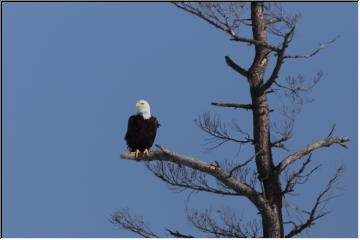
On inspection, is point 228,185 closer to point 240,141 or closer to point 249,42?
point 240,141

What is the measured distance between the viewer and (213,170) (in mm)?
5789

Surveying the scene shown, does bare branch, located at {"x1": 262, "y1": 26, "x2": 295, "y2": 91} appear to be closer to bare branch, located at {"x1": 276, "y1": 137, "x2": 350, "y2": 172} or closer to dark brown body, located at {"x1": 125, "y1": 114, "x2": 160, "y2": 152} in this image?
bare branch, located at {"x1": 276, "y1": 137, "x2": 350, "y2": 172}

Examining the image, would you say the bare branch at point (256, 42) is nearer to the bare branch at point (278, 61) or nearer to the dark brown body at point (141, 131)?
the bare branch at point (278, 61)

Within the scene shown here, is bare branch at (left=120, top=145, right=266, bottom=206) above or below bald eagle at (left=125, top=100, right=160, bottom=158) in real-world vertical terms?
below

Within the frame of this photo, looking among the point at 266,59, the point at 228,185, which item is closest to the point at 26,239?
the point at 228,185

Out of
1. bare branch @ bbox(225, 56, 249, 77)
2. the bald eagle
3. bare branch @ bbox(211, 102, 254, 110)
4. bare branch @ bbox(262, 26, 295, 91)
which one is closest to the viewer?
bare branch @ bbox(262, 26, 295, 91)

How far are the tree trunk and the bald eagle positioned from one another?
4.34 ft

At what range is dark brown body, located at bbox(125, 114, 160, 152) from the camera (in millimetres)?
6770

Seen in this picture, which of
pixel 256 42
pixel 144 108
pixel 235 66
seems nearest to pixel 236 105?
pixel 235 66

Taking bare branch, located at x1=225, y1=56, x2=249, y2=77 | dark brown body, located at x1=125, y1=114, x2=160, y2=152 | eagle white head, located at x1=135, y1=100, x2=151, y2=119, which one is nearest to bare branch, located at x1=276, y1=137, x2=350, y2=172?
bare branch, located at x1=225, y1=56, x2=249, y2=77

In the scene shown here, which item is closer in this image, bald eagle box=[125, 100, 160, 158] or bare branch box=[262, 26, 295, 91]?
bare branch box=[262, 26, 295, 91]

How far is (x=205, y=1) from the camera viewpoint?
6.00 metres

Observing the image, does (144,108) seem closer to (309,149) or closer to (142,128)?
(142,128)

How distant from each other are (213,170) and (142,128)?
1.34m
